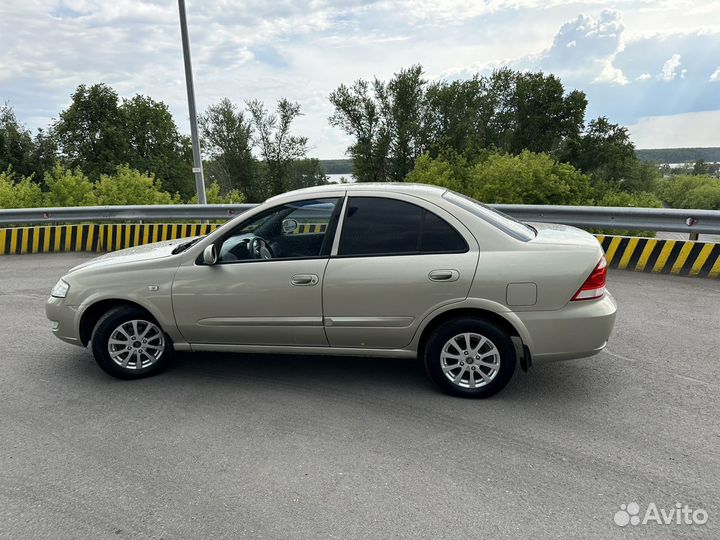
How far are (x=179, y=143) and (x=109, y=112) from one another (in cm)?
699

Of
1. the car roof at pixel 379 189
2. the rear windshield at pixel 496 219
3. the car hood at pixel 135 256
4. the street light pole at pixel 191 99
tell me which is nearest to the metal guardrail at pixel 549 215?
the street light pole at pixel 191 99

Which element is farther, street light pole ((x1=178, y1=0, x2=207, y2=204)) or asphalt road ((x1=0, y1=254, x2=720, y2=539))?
street light pole ((x1=178, y1=0, x2=207, y2=204))

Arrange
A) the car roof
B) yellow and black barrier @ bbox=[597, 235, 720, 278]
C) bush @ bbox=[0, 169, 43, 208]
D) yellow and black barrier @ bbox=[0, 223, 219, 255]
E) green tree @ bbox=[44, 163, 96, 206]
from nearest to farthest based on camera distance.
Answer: the car roof → yellow and black barrier @ bbox=[597, 235, 720, 278] → yellow and black barrier @ bbox=[0, 223, 219, 255] → bush @ bbox=[0, 169, 43, 208] → green tree @ bbox=[44, 163, 96, 206]

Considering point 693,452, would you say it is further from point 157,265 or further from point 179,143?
point 179,143

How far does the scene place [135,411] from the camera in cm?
412

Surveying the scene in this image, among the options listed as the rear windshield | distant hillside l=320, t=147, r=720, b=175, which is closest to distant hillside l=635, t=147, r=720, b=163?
distant hillside l=320, t=147, r=720, b=175

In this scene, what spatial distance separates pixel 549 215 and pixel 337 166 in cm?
6709

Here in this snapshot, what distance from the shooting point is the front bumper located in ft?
15.4

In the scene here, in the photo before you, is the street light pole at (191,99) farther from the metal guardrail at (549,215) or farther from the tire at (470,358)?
the tire at (470,358)

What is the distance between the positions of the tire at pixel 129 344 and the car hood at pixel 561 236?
10.8 ft

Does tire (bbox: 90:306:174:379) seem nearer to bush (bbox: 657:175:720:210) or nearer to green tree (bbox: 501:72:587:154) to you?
green tree (bbox: 501:72:587:154)

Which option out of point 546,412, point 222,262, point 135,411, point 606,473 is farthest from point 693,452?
point 135,411

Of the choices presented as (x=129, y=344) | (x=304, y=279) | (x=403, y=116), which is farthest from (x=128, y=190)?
(x=403, y=116)

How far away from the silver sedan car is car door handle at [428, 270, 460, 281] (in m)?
0.01
